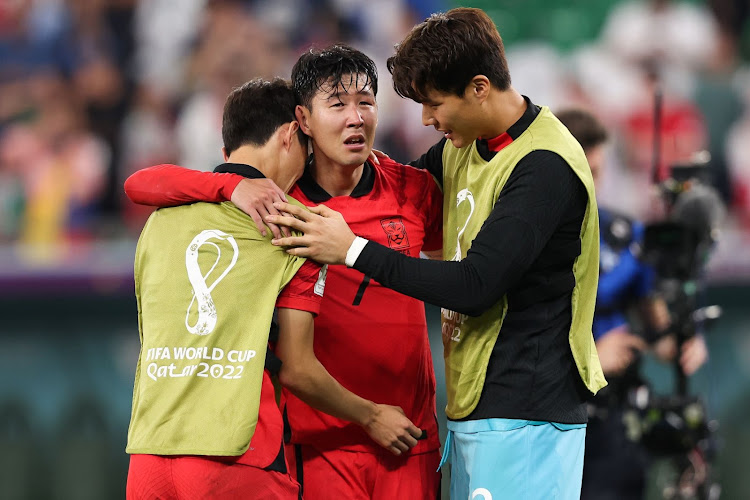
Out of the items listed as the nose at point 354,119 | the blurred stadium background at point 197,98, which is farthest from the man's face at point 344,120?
the blurred stadium background at point 197,98

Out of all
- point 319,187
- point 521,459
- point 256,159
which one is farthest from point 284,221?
point 521,459

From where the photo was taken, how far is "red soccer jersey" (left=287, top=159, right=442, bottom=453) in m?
3.07

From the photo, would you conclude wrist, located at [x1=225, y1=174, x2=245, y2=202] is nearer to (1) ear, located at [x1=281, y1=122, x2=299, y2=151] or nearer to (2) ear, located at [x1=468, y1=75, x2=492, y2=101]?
(1) ear, located at [x1=281, y1=122, x2=299, y2=151]

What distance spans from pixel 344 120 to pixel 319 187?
0.26 m

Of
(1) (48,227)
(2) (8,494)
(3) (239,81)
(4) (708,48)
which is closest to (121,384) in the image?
(2) (8,494)

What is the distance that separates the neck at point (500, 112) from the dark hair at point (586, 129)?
4.72 feet

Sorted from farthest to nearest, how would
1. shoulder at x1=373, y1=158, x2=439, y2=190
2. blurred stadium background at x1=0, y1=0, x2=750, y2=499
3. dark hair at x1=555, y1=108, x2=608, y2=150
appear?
blurred stadium background at x1=0, y1=0, x2=750, y2=499 → dark hair at x1=555, y1=108, x2=608, y2=150 → shoulder at x1=373, y1=158, x2=439, y2=190

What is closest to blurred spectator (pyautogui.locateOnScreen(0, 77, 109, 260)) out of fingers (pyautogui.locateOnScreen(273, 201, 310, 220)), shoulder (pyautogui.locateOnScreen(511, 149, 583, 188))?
fingers (pyautogui.locateOnScreen(273, 201, 310, 220))

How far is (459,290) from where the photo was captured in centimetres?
263

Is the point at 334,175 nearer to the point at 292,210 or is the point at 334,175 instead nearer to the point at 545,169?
the point at 292,210

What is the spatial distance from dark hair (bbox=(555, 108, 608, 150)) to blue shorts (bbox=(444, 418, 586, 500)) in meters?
1.76

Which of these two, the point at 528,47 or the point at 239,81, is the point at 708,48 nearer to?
the point at 528,47

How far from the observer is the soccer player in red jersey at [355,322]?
9.93 feet

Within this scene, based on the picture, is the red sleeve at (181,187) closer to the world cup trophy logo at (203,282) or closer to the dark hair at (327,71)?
the world cup trophy logo at (203,282)
